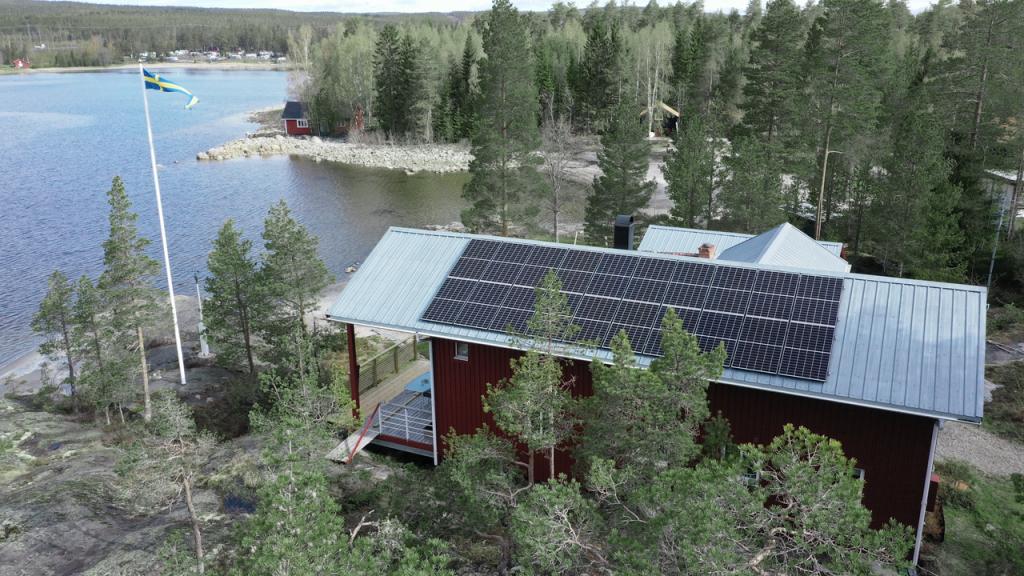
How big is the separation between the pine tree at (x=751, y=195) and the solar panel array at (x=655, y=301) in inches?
537

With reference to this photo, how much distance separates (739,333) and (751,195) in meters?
15.4

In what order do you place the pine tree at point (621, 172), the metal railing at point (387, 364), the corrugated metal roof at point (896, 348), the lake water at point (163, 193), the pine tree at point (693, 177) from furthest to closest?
1. the lake water at point (163, 193)
2. the pine tree at point (621, 172)
3. the pine tree at point (693, 177)
4. the metal railing at point (387, 364)
5. the corrugated metal roof at point (896, 348)

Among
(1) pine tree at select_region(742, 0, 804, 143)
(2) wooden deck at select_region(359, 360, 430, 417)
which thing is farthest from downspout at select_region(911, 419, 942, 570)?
(1) pine tree at select_region(742, 0, 804, 143)

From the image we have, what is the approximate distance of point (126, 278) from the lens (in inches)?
762

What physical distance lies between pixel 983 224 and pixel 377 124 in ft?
196

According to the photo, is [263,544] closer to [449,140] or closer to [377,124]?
[449,140]

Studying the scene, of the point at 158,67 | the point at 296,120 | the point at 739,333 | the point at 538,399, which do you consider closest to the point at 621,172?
the point at 739,333

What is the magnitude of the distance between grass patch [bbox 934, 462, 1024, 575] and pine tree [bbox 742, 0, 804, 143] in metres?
26.0

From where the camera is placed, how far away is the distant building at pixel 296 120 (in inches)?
3182

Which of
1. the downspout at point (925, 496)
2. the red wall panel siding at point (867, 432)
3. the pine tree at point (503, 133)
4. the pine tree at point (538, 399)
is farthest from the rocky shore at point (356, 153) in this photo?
the pine tree at point (538, 399)

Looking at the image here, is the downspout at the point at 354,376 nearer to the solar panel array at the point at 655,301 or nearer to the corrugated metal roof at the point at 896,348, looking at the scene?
the corrugated metal roof at the point at 896,348

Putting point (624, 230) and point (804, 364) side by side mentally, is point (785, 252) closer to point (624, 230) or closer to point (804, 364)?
point (624, 230)

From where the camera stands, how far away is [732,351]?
12516mm

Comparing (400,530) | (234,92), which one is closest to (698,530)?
Answer: (400,530)
